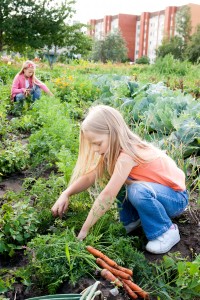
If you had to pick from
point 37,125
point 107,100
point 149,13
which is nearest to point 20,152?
point 37,125

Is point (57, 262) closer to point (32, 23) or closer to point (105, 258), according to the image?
point (105, 258)

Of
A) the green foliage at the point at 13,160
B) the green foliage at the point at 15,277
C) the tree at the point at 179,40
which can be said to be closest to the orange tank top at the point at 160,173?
the green foliage at the point at 15,277

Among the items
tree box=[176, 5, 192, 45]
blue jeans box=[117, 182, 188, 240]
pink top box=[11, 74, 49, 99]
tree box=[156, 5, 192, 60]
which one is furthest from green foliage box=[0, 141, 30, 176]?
tree box=[176, 5, 192, 45]

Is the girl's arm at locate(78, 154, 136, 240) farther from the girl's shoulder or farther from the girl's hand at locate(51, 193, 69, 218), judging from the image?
the girl's hand at locate(51, 193, 69, 218)

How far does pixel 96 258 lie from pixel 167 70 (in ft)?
47.0

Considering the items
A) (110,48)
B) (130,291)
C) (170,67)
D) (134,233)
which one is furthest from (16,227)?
(110,48)

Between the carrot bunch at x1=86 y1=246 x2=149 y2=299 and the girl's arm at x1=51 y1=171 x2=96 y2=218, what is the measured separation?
0.60 m

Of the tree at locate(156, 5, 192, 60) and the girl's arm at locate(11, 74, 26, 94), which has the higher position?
the tree at locate(156, 5, 192, 60)

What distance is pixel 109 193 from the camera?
266cm

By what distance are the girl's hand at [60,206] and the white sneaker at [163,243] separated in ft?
2.13

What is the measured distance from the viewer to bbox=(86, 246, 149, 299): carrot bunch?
2205 millimetres

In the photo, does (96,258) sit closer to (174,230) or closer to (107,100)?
(174,230)

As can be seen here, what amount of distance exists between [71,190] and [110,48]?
51.1 meters

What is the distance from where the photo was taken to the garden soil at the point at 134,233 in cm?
223
